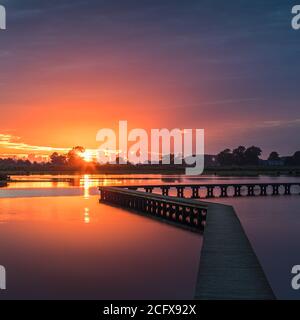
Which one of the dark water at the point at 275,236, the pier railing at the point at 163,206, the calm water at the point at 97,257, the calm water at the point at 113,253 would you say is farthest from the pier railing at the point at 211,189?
the calm water at the point at 97,257

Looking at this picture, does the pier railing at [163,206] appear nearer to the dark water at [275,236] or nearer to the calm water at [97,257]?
the calm water at [97,257]

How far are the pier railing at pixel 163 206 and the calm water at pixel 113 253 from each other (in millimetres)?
1340

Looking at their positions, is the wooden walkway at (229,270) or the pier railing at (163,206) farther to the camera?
the pier railing at (163,206)

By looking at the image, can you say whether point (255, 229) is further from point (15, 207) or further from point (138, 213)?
point (15, 207)

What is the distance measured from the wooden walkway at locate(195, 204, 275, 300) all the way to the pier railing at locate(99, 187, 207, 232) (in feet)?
33.9

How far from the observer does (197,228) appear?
27188 mm

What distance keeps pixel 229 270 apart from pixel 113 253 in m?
9.85

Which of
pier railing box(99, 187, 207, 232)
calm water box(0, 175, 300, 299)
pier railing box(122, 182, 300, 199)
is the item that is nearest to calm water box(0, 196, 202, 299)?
calm water box(0, 175, 300, 299)

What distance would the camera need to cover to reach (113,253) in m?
20.9

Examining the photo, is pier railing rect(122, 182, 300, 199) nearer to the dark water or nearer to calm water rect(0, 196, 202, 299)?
the dark water

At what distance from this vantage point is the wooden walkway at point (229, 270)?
→ 10.1 m

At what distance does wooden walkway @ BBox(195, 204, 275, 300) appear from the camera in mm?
10078

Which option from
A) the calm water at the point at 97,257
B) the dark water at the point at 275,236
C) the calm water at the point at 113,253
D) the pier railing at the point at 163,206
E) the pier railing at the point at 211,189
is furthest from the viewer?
the pier railing at the point at 211,189

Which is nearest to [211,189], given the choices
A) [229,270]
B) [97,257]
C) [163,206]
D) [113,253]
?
[163,206]
